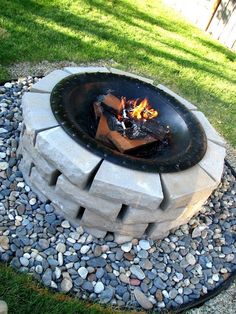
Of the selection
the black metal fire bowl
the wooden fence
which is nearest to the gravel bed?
the black metal fire bowl

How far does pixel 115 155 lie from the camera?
8.70 ft

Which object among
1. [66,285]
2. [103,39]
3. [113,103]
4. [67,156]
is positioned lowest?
[66,285]

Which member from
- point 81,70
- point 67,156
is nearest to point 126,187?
point 67,156

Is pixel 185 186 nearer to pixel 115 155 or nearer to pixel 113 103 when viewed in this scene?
pixel 115 155

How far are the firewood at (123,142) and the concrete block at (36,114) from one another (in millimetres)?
441

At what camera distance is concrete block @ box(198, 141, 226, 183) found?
2.95 m

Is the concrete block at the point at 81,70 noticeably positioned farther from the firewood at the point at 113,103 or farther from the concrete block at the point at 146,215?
the concrete block at the point at 146,215

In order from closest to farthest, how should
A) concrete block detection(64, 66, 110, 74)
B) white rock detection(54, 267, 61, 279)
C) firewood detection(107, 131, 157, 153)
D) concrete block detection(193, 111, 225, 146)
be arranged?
white rock detection(54, 267, 61, 279) < firewood detection(107, 131, 157, 153) < concrete block detection(193, 111, 225, 146) < concrete block detection(64, 66, 110, 74)

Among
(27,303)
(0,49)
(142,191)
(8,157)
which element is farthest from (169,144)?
(0,49)

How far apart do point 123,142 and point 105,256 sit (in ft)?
2.75

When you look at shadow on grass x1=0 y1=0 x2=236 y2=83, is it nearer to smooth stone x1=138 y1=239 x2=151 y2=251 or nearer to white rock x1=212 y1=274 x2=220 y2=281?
smooth stone x1=138 y1=239 x2=151 y2=251

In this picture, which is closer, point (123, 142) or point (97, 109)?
point (123, 142)

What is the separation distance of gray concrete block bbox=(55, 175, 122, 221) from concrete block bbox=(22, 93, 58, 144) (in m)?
0.38

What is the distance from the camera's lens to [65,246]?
2770mm
